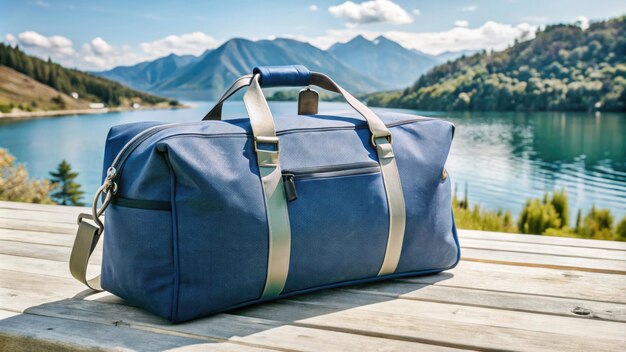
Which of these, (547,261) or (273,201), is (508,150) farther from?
(273,201)

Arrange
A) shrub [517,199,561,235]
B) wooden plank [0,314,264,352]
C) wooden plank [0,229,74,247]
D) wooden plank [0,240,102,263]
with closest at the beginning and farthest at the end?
1. wooden plank [0,314,264,352]
2. wooden plank [0,240,102,263]
3. wooden plank [0,229,74,247]
4. shrub [517,199,561,235]

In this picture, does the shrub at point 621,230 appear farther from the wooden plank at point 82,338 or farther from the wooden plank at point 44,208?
the wooden plank at point 82,338

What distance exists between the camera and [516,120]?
3578cm

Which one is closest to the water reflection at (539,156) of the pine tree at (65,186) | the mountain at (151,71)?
the pine tree at (65,186)

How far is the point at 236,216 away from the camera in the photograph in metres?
1.17

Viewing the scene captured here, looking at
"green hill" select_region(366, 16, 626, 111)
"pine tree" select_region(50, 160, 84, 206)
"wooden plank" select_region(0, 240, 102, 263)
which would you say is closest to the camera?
"wooden plank" select_region(0, 240, 102, 263)

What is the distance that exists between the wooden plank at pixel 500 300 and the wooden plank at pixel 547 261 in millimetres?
338

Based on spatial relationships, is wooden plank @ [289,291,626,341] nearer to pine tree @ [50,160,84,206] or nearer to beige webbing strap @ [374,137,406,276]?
beige webbing strap @ [374,137,406,276]

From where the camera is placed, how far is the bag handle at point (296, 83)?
1.42 m

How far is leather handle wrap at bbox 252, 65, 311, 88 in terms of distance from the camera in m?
1.42

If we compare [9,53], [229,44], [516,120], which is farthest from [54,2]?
[516,120]

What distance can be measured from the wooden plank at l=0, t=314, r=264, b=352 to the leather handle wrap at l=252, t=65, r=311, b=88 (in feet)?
2.25

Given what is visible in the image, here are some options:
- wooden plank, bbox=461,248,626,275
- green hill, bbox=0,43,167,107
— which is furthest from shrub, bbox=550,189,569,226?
green hill, bbox=0,43,167,107

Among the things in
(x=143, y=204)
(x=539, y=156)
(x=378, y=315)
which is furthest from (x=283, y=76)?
(x=539, y=156)
